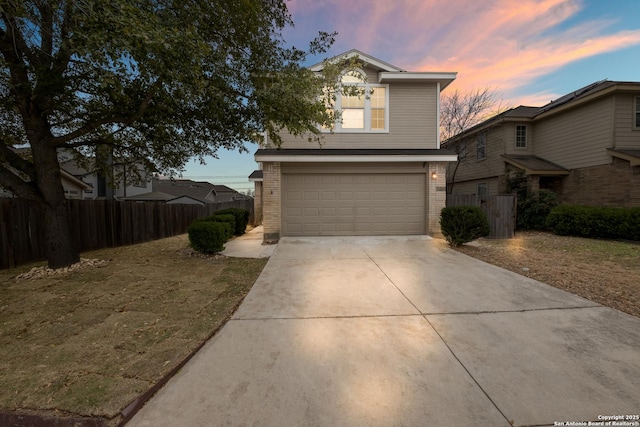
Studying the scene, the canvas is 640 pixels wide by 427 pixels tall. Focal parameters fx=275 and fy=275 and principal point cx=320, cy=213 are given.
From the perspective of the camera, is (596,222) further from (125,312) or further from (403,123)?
(125,312)

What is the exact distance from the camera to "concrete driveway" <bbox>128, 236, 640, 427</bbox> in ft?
6.70

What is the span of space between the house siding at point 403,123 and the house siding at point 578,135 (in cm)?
752

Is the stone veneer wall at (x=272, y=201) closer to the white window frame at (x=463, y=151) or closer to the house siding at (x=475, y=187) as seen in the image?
the house siding at (x=475, y=187)

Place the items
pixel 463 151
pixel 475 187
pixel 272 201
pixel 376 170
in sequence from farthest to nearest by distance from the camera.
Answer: pixel 463 151, pixel 475 187, pixel 376 170, pixel 272 201

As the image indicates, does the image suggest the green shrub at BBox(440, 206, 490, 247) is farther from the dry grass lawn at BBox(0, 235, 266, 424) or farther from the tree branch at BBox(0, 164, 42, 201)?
the tree branch at BBox(0, 164, 42, 201)

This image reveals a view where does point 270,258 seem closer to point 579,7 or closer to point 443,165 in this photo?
point 443,165

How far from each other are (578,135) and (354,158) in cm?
1105

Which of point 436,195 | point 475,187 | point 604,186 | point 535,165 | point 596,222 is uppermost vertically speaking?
point 535,165

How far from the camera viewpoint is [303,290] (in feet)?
→ 15.4

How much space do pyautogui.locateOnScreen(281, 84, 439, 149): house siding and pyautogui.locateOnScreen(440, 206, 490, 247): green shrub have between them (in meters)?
3.32

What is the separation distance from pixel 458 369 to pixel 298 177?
27.0 ft

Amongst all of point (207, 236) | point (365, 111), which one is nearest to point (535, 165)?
point (365, 111)

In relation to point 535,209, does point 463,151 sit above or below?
above

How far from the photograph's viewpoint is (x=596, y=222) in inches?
381
